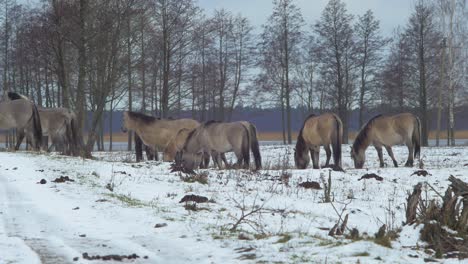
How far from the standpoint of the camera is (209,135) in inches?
691

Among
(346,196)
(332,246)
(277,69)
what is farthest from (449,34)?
(332,246)

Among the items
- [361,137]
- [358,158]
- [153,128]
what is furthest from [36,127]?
[361,137]

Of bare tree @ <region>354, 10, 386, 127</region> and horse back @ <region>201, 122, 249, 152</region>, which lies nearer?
horse back @ <region>201, 122, 249, 152</region>

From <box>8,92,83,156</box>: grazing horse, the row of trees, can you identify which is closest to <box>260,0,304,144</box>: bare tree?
the row of trees

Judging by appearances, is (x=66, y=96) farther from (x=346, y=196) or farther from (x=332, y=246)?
(x=332, y=246)

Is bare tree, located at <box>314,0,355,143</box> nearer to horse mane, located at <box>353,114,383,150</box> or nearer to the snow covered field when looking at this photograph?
horse mane, located at <box>353,114,383,150</box>

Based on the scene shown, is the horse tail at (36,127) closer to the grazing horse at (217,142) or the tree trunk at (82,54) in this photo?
the grazing horse at (217,142)

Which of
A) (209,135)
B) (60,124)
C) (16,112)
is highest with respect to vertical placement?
(16,112)

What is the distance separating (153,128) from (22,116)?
16.0ft

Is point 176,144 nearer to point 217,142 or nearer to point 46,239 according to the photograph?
point 217,142

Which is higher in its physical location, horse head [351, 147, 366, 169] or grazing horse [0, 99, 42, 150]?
grazing horse [0, 99, 42, 150]

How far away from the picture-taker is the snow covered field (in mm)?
4559

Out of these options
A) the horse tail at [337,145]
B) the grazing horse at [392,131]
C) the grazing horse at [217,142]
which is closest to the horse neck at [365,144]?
the grazing horse at [392,131]

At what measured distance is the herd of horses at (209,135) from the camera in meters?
17.0
